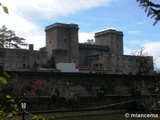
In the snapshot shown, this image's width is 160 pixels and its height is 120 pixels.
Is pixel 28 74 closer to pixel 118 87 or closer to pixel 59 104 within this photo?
pixel 59 104

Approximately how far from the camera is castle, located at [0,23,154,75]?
50778mm

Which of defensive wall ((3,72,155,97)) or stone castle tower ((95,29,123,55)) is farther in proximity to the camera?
stone castle tower ((95,29,123,55))

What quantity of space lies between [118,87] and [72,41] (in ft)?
80.6

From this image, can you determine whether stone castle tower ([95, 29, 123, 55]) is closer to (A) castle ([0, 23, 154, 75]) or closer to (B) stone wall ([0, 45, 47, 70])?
(A) castle ([0, 23, 154, 75])

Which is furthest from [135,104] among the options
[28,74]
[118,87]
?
[28,74]

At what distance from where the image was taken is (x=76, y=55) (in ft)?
188

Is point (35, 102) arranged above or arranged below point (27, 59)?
below

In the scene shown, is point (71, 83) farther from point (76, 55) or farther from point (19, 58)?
point (76, 55)

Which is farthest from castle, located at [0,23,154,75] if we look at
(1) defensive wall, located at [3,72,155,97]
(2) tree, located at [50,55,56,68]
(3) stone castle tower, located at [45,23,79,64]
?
(1) defensive wall, located at [3,72,155,97]

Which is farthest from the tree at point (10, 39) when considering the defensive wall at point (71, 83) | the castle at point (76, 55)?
the defensive wall at point (71, 83)

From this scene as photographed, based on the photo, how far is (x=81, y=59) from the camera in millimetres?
62594

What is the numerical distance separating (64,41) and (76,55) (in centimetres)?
397

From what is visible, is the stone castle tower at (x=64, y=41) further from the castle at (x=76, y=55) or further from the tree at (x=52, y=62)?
the tree at (x=52, y=62)

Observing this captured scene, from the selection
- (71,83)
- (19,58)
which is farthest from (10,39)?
(71,83)
